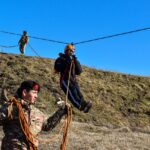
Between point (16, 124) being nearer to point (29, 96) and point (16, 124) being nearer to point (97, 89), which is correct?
point (29, 96)

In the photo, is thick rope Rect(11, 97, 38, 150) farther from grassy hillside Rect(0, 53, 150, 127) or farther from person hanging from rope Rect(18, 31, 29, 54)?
person hanging from rope Rect(18, 31, 29, 54)

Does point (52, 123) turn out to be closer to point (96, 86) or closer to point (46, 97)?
point (46, 97)

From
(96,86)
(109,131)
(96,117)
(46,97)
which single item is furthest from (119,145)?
(96,86)

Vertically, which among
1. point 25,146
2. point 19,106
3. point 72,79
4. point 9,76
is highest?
point 9,76

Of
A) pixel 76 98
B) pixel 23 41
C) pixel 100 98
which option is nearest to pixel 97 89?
pixel 100 98

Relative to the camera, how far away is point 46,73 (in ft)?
77.7

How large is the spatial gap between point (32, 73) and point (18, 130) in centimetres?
1619

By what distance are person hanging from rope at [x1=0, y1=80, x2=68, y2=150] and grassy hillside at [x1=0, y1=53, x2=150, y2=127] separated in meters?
11.9

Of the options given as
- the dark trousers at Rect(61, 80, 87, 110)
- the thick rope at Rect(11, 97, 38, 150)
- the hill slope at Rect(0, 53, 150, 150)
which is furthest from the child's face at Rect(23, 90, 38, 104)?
the dark trousers at Rect(61, 80, 87, 110)

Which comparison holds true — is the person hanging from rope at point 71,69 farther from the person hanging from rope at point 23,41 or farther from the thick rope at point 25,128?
the person hanging from rope at point 23,41

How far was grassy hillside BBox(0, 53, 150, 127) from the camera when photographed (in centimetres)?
2023

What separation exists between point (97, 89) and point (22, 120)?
15990 millimetres

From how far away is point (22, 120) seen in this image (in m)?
7.21

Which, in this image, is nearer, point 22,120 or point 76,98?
point 22,120
